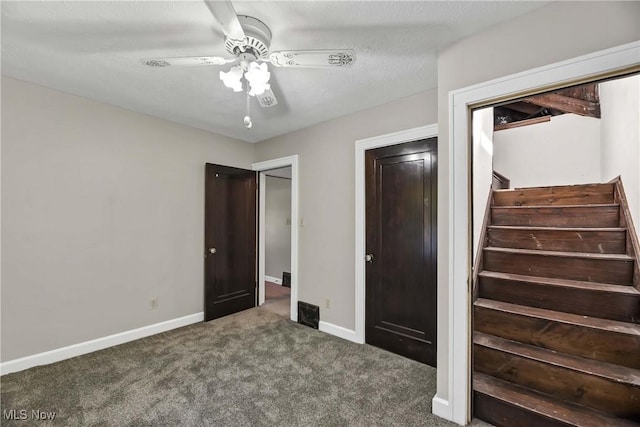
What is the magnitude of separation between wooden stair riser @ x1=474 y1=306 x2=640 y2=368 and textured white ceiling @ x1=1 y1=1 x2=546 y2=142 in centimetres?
198

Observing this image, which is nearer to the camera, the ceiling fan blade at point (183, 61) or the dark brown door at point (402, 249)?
the ceiling fan blade at point (183, 61)

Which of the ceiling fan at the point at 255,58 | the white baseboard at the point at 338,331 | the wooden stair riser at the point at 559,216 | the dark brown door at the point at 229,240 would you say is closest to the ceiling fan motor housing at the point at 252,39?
the ceiling fan at the point at 255,58

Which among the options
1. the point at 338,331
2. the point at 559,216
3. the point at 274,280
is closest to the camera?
the point at 559,216

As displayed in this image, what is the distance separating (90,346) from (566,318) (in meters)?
3.99

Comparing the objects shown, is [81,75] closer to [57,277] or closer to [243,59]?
[243,59]

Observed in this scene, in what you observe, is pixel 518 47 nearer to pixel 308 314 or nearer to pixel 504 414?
pixel 504 414

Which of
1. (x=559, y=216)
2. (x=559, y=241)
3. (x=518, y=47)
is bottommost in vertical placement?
(x=559, y=241)

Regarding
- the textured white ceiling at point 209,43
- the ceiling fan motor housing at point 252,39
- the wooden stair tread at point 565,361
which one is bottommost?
the wooden stair tread at point 565,361

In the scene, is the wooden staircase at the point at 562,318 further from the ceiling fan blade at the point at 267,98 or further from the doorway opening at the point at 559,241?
the ceiling fan blade at the point at 267,98

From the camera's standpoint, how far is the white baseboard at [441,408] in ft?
5.87

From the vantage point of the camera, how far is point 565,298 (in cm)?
218

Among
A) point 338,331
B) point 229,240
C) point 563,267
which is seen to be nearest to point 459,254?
point 563,267

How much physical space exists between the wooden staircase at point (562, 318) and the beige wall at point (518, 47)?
A: 528mm

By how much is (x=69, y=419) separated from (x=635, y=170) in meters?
4.49
